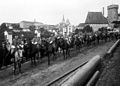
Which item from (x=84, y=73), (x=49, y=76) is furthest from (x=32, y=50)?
(x=84, y=73)

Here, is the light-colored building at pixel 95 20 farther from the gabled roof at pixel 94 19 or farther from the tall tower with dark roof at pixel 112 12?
the tall tower with dark roof at pixel 112 12

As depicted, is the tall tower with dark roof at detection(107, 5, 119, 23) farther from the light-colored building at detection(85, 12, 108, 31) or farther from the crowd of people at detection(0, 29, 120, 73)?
the crowd of people at detection(0, 29, 120, 73)

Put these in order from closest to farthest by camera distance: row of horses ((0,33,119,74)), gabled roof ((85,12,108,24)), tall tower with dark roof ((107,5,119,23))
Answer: row of horses ((0,33,119,74))
tall tower with dark roof ((107,5,119,23))
gabled roof ((85,12,108,24))

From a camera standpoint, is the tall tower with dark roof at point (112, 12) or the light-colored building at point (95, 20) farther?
the light-colored building at point (95, 20)

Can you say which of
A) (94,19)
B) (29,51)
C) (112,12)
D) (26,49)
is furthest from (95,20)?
(26,49)

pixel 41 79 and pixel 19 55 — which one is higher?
pixel 19 55

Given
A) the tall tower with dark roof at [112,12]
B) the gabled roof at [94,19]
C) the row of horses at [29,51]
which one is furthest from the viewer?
the gabled roof at [94,19]

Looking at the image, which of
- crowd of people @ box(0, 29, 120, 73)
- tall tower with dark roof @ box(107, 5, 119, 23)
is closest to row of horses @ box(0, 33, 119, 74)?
crowd of people @ box(0, 29, 120, 73)

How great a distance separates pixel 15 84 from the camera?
33.0 feet

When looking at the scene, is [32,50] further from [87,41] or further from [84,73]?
[87,41]

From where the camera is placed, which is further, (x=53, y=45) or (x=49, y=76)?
(x=53, y=45)

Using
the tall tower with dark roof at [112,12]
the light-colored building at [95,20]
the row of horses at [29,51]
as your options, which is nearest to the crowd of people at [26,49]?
the row of horses at [29,51]

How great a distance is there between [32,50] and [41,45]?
119 cm

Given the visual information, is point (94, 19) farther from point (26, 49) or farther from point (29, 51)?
point (26, 49)
